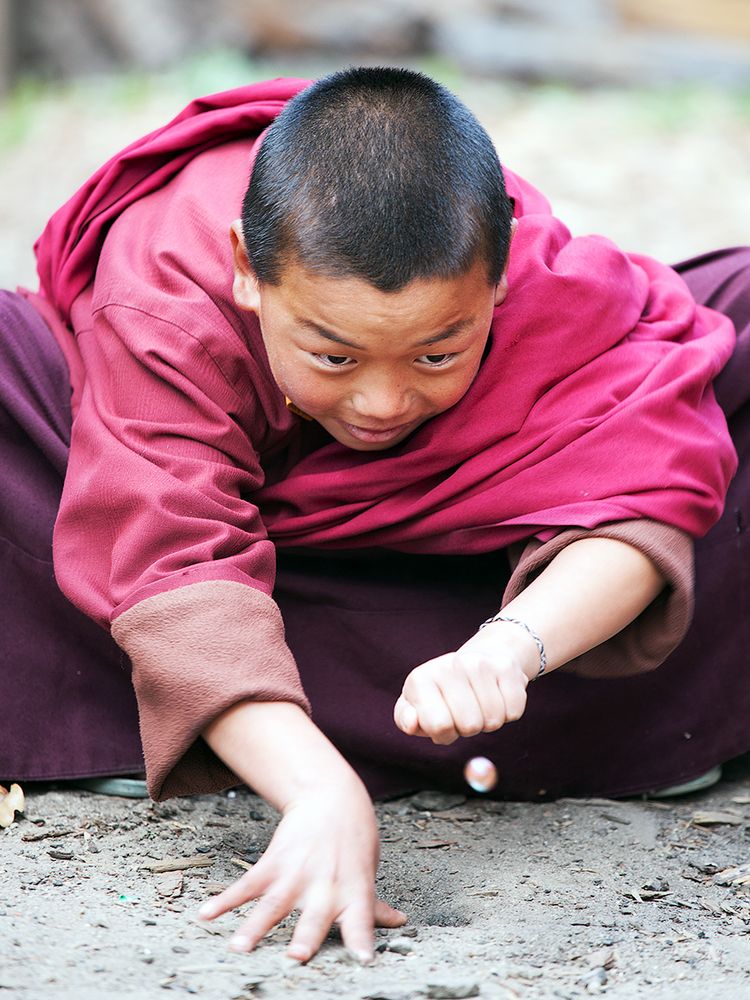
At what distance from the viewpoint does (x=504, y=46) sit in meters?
7.58

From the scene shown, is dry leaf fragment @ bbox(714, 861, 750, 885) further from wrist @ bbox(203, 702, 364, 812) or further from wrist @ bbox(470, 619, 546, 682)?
wrist @ bbox(203, 702, 364, 812)

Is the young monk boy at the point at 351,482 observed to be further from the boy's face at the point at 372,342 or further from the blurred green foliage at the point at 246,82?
the blurred green foliage at the point at 246,82

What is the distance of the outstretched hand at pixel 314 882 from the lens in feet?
4.79

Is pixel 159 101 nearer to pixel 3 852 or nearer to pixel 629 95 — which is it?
pixel 629 95

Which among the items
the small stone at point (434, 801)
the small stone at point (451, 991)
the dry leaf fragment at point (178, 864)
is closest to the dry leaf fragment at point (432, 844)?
the small stone at point (434, 801)

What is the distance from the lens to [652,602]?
1.81 meters

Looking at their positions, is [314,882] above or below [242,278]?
below

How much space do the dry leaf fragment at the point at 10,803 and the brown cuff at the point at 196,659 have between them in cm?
35

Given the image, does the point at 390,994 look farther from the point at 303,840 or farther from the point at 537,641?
the point at 537,641

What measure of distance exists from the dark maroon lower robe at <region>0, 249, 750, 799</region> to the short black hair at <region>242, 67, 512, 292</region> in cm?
50

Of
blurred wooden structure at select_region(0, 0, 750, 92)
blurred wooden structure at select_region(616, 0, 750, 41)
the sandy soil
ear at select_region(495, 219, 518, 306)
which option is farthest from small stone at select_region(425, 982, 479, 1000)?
blurred wooden structure at select_region(616, 0, 750, 41)

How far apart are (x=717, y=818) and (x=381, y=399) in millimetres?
892

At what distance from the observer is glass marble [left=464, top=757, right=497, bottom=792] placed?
207 cm

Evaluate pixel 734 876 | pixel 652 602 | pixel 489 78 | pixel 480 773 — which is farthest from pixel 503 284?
pixel 489 78
